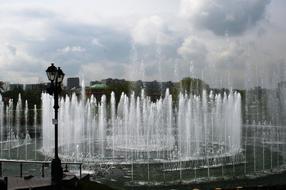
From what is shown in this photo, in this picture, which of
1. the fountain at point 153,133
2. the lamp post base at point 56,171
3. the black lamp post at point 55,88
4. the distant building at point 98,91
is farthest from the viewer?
the distant building at point 98,91

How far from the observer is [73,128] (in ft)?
166

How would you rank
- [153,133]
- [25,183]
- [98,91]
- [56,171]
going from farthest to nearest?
[98,91]
[153,133]
[25,183]
[56,171]

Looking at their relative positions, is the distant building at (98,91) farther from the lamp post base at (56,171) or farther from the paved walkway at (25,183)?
the lamp post base at (56,171)

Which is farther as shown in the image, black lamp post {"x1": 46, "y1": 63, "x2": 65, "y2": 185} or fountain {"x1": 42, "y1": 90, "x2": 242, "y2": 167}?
fountain {"x1": 42, "y1": 90, "x2": 242, "y2": 167}

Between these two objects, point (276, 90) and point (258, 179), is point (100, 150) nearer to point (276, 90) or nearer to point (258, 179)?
point (258, 179)

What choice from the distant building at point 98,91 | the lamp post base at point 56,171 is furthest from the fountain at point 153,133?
the distant building at point 98,91

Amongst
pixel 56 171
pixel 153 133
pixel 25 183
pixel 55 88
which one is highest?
pixel 55 88

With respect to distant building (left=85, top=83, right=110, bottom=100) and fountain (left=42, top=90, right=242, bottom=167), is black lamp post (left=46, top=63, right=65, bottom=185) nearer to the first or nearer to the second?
fountain (left=42, top=90, right=242, bottom=167)

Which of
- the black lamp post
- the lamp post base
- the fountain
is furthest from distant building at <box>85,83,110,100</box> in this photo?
the lamp post base

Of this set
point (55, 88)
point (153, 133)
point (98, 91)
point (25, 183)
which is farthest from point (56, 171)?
point (98, 91)

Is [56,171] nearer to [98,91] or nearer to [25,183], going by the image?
[25,183]

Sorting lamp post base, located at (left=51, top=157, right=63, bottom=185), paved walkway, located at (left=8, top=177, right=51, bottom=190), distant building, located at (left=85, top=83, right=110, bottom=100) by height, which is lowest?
paved walkway, located at (left=8, top=177, right=51, bottom=190)

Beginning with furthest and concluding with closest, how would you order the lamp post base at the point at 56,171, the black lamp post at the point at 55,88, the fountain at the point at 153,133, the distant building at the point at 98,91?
the distant building at the point at 98,91 → the fountain at the point at 153,133 → the black lamp post at the point at 55,88 → the lamp post base at the point at 56,171

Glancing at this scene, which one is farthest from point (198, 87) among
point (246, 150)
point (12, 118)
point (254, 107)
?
point (12, 118)
